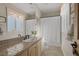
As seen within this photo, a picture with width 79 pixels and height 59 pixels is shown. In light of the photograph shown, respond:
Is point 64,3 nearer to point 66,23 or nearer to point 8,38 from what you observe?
point 66,23

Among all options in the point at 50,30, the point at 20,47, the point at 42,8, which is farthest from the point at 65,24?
the point at 20,47

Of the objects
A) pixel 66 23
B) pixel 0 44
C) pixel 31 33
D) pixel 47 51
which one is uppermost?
pixel 66 23

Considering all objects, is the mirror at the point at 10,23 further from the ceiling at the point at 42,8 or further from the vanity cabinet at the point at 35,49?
the vanity cabinet at the point at 35,49

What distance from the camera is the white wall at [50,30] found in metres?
1.83

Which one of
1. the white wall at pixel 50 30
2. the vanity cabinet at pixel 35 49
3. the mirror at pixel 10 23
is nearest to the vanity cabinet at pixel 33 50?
the vanity cabinet at pixel 35 49

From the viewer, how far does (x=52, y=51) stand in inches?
70.4

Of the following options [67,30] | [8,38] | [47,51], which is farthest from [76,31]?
[8,38]

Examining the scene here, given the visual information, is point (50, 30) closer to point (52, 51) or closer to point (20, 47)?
point (52, 51)

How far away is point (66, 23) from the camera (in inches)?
73.4

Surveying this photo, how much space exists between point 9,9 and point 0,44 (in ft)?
1.67

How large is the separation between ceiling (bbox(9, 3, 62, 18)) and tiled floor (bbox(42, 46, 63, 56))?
0.51m

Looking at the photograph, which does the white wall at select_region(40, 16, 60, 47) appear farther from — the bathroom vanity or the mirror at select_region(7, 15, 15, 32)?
the mirror at select_region(7, 15, 15, 32)

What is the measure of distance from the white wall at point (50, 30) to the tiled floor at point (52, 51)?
0.20 feet

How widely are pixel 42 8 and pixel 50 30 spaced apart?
1.18 ft
